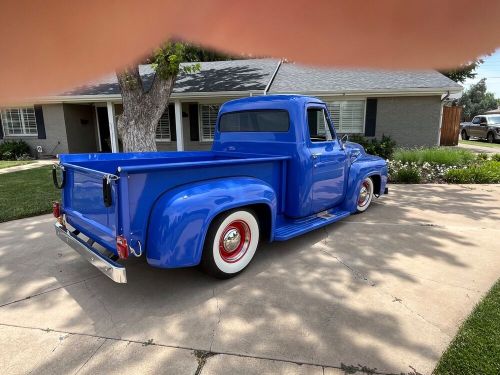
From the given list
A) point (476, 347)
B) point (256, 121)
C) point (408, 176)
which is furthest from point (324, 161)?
point (408, 176)

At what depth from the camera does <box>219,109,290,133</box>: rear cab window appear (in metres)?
4.55

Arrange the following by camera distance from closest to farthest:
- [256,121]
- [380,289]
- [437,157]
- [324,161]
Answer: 1. [380,289]
2. [324,161]
3. [256,121]
4. [437,157]

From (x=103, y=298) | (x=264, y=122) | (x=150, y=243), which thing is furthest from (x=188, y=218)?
(x=264, y=122)

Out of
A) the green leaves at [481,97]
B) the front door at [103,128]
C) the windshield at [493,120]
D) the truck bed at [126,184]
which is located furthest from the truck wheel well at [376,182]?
the windshield at [493,120]

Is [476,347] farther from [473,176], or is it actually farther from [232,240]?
[473,176]

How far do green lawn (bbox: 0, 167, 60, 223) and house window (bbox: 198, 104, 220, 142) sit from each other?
598 cm

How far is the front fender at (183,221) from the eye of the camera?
2.99 m

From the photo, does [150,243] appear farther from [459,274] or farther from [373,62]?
[459,274]

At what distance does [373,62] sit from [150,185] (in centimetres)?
256

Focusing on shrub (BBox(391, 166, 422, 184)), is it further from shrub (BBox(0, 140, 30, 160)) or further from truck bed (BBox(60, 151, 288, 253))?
shrub (BBox(0, 140, 30, 160))

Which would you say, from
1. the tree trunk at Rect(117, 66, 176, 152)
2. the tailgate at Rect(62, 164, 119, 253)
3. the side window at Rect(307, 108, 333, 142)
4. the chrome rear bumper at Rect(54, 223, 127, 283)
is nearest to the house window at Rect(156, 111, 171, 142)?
the tree trunk at Rect(117, 66, 176, 152)

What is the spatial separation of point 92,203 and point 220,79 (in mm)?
11703

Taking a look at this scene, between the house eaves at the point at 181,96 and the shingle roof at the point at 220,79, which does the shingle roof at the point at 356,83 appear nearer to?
the shingle roof at the point at 220,79

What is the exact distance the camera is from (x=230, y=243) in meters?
3.71
